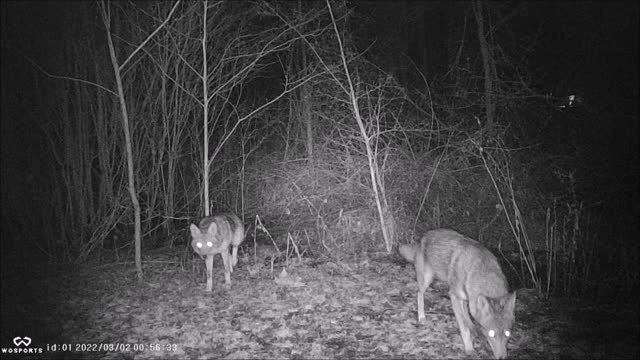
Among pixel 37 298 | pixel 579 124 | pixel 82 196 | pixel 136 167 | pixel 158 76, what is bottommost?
pixel 37 298

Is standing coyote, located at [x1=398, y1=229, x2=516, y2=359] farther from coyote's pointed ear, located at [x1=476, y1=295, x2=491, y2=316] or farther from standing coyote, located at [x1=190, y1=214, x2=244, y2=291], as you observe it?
standing coyote, located at [x1=190, y1=214, x2=244, y2=291]

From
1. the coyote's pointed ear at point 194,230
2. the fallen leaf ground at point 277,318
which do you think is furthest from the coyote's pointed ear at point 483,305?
the coyote's pointed ear at point 194,230

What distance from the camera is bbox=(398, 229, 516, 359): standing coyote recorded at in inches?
189

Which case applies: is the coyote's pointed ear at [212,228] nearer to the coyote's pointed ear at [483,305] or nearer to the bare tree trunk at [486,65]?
the coyote's pointed ear at [483,305]

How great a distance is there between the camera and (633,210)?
11742 mm

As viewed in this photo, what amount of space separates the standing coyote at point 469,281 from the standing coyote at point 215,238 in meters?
3.50

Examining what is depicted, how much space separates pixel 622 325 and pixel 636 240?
5.09 metres

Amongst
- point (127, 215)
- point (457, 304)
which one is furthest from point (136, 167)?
point (457, 304)

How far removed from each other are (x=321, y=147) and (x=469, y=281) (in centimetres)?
767

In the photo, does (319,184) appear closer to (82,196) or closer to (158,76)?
(158,76)

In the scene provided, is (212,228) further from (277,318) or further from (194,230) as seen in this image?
(277,318)

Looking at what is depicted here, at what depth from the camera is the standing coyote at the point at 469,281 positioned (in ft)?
15.8

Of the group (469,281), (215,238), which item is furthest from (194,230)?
(469,281)

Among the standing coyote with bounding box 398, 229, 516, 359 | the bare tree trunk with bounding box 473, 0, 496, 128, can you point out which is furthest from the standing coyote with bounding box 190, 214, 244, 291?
the bare tree trunk with bounding box 473, 0, 496, 128
